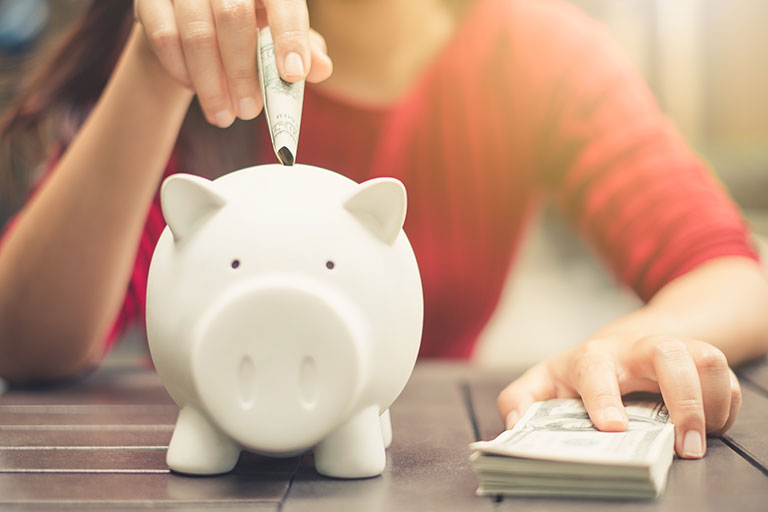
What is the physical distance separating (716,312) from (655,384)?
0.21 m

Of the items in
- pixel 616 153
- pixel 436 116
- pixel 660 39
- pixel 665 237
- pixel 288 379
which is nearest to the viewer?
pixel 288 379

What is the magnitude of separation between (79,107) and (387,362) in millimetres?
787

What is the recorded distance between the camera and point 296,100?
0.59 m

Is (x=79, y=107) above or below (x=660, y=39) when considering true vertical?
above

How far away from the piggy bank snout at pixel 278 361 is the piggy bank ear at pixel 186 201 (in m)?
0.07

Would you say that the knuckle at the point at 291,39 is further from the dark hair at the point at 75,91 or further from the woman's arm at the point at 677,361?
the dark hair at the point at 75,91

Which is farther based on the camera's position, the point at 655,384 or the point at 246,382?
the point at 655,384

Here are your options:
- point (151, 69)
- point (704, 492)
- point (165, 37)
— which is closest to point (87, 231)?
point (151, 69)

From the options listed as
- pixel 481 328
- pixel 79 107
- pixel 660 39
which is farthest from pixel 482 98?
pixel 660 39

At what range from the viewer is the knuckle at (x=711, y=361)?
587 millimetres

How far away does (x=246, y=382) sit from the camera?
0.49 meters

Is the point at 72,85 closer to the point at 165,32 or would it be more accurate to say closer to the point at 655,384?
the point at 165,32

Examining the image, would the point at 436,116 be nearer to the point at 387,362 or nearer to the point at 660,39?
the point at 387,362

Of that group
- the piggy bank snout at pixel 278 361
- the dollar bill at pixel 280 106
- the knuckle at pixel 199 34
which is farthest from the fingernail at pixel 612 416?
the knuckle at pixel 199 34
